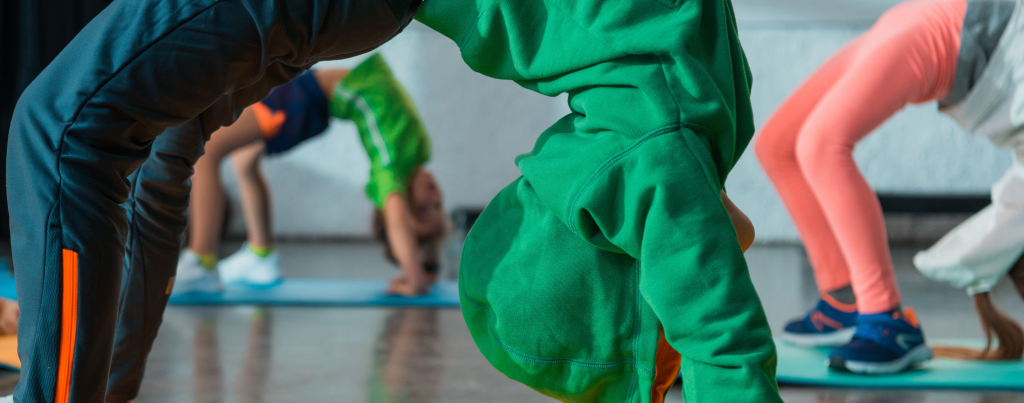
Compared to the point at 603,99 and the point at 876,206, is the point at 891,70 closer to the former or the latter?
the point at 876,206

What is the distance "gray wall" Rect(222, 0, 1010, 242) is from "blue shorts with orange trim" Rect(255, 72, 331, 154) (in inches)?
54.9

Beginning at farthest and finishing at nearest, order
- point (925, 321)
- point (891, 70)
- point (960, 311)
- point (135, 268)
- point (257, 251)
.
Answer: point (257, 251)
point (960, 311)
point (925, 321)
point (891, 70)
point (135, 268)

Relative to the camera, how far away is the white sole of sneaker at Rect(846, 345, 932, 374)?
4.15ft

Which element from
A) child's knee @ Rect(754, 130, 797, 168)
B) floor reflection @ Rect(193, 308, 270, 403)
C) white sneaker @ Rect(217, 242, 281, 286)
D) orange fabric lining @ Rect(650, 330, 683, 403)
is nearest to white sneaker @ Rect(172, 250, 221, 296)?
white sneaker @ Rect(217, 242, 281, 286)

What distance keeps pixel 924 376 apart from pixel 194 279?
1.66 m

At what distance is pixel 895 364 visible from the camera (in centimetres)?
127

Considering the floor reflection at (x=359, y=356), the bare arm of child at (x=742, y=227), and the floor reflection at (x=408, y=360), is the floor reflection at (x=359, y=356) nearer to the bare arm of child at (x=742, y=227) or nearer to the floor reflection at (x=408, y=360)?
the floor reflection at (x=408, y=360)

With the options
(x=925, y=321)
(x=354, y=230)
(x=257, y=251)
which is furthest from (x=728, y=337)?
(x=354, y=230)

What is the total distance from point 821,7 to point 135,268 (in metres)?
3.27

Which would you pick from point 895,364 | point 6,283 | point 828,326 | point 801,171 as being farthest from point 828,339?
point 6,283

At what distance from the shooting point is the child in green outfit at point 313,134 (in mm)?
2111

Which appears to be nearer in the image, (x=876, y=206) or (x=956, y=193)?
(x=876, y=206)

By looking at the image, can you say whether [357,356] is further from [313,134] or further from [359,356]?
[313,134]

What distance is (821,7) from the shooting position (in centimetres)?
343
